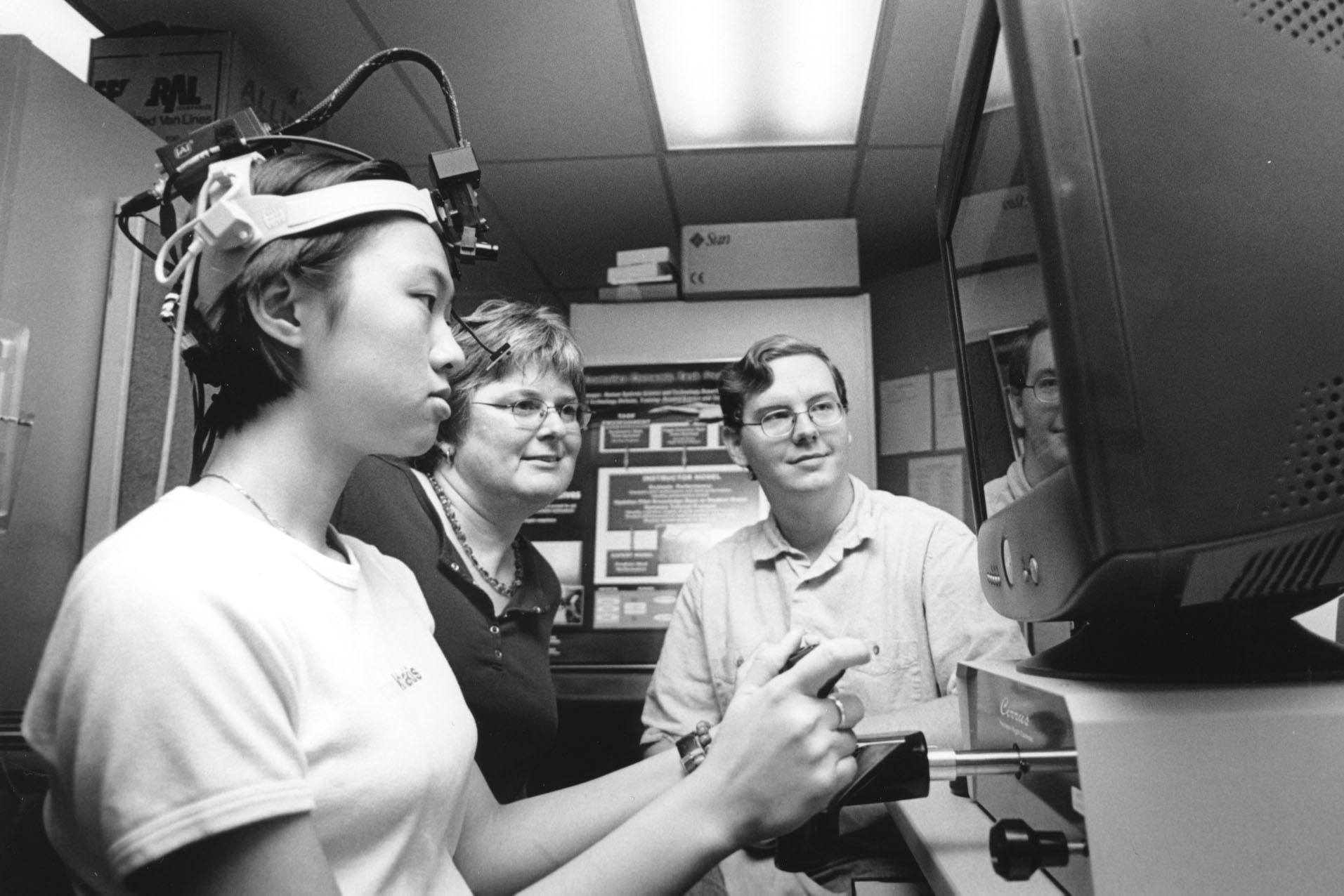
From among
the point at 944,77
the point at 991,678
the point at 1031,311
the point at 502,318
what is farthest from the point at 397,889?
the point at 944,77

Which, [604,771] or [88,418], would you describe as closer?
[88,418]

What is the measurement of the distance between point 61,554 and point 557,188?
1557mm

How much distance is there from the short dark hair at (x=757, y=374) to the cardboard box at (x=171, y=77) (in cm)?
113

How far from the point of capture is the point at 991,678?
722mm

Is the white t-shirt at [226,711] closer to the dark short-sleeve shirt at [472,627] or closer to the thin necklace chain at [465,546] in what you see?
the dark short-sleeve shirt at [472,627]

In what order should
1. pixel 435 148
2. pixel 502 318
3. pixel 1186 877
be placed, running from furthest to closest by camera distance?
pixel 435 148
pixel 502 318
pixel 1186 877

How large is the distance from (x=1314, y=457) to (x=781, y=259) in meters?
2.12

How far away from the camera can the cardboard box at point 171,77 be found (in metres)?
1.77

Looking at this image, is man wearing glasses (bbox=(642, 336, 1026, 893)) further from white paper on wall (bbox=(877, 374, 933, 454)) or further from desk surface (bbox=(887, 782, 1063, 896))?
white paper on wall (bbox=(877, 374, 933, 454))

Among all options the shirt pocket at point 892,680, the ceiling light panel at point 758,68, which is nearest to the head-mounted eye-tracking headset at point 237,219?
the shirt pocket at point 892,680

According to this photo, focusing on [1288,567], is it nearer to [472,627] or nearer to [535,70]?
[472,627]

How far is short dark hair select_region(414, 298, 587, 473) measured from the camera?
4.67ft

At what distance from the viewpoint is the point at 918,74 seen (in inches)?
77.5

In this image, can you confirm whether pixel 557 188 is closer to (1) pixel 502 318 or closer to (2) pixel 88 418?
(1) pixel 502 318
